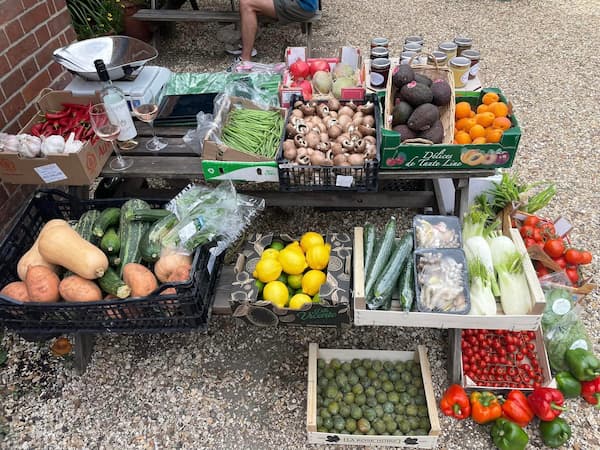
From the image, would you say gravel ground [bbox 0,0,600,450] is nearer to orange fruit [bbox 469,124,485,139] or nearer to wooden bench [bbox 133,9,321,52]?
orange fruit [bbox 469,124,485,139]

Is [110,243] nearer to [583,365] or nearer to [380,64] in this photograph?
[380,64]

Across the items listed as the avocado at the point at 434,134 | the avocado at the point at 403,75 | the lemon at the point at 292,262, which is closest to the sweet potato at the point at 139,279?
the lemon at the point at 292,262

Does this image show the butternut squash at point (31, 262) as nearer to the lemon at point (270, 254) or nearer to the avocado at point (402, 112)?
the lemon at point (270, 254)

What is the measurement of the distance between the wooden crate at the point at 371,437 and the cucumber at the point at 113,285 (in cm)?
111

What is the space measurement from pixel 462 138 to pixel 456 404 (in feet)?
5.05

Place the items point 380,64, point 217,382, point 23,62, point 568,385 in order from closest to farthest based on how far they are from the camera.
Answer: point 568,385
point 217,382
point 380,64
point 23,62

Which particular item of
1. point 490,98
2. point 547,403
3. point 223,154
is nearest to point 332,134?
point 223,154

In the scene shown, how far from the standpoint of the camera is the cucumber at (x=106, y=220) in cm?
255

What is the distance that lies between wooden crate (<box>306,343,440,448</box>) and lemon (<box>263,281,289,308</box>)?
424mm

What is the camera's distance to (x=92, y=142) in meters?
2.71

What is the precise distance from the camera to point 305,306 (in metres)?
2.36

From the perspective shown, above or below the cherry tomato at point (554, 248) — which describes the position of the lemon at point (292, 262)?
above

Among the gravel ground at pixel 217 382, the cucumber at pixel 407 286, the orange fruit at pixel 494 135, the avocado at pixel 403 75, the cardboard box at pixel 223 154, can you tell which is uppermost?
the avocado at pixel 403 75

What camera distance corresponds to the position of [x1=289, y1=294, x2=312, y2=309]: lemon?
2.39m
